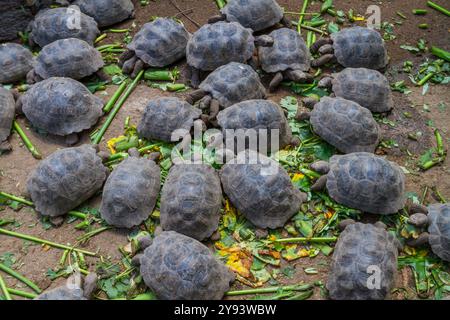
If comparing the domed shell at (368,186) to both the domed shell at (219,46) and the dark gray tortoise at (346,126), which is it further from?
the domed shell at (219,46)

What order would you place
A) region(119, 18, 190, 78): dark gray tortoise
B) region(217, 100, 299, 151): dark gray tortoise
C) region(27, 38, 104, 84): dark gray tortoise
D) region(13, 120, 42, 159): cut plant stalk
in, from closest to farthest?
region(217, 100, 299, 151): dark gray tortoise → region(13, 120, 42, 159): cut plant stalk → region(27, 38, 104, 84): dark gray tortoise → region(119, 18, 190, 78): dark gray tortoise

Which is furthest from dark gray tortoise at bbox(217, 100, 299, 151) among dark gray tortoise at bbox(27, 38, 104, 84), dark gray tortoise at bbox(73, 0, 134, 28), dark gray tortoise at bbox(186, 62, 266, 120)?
dark gray tortoise at bbox(73, 0, 134, 28)

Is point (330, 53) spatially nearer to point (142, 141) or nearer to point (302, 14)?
point (302, 14)

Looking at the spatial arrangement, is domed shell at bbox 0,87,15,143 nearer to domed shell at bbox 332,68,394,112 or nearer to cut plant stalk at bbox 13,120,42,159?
cut plant stalk at bbox 13,120,42,159

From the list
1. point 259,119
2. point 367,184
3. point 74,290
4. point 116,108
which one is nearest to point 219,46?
point 259,119

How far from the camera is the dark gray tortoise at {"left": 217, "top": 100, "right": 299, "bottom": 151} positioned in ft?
18.2

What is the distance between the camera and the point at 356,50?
6598 mm

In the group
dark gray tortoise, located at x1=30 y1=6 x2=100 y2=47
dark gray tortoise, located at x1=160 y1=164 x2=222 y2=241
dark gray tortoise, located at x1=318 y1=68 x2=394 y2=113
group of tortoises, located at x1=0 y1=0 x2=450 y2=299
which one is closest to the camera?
group of tortoises, located at x1=0 y1=0 x2=450 y2=299

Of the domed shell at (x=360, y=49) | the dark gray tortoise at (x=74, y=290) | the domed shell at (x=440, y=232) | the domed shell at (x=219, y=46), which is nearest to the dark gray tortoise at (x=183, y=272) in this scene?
the dark gray tortoise at (x=74, y=290)

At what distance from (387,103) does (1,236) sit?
459 centimetres

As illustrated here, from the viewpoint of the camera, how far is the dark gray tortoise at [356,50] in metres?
6.60

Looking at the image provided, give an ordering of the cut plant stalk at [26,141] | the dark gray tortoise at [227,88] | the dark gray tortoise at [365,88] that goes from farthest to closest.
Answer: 1. the dark gray tortoise at [365,88]
2. the dark gray tortoise at [227,88]
3. the cut plant stalk at [26,141]

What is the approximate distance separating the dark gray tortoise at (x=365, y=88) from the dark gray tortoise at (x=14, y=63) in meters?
3.80

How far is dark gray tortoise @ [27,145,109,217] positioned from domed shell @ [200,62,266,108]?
5.50 feet
